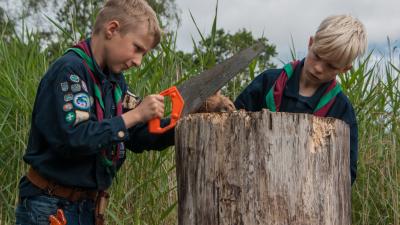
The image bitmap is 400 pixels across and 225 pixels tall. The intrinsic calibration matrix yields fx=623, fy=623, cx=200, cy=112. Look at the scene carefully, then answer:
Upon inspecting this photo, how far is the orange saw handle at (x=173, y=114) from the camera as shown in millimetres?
2518

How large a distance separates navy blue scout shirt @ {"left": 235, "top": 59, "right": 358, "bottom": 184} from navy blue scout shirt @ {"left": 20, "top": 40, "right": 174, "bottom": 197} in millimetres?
855

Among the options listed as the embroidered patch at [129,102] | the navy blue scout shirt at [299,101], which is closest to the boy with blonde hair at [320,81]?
the navy blue scout shirt at [299,101]

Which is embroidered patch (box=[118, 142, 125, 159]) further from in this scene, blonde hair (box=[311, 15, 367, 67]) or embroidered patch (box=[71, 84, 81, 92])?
blonde hair (box=[311, 15, 367, 67])

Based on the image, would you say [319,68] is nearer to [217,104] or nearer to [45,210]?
[217,104]

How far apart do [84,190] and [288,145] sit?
0.88 m

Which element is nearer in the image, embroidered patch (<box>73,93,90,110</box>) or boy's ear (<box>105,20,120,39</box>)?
embroidered patch (<box>73,93,90,110</box>)

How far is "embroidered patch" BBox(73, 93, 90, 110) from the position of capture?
7.78 ft

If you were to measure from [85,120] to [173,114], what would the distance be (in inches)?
14.3

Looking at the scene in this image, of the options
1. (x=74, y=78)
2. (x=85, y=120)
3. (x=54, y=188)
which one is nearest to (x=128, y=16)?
(x=74, y=78)

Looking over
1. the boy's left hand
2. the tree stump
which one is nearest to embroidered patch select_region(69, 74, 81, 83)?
the tree stump

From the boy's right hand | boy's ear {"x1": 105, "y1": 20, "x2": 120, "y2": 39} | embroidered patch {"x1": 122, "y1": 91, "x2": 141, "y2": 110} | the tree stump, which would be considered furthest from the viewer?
embroidered patch {"x1": 122, "y1": 91, "x2": 141, "y2": 110}

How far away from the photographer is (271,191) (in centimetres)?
221

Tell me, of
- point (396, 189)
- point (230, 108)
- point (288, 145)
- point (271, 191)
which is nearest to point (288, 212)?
point (271, 191)

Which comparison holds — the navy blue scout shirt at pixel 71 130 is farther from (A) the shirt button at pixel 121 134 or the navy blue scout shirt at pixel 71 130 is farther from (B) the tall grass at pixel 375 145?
(B) the tall grass at pixel 375 145
